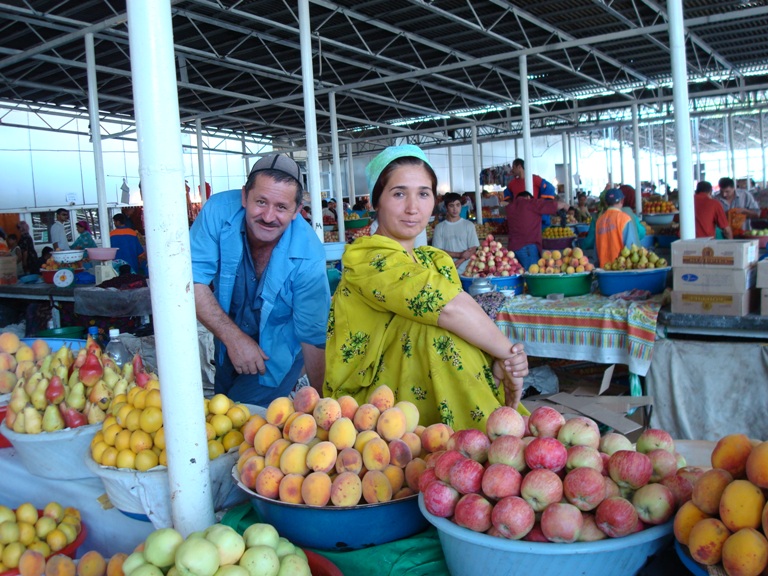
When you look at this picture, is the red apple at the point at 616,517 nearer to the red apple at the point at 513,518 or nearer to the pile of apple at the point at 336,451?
the red apple at the point at 513,518

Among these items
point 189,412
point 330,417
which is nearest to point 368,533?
point 330,417

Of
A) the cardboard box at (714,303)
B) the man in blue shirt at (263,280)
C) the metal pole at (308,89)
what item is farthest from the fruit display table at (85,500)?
the metal pole at (308,89)

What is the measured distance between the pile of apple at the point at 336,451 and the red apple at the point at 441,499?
6.6 inches

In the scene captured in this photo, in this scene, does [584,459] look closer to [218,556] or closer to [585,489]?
[585,489]

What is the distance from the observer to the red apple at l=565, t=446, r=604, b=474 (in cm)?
122

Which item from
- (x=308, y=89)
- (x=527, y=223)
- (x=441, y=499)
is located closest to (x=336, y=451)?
(x=441, y=499)

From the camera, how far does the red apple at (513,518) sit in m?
1.12

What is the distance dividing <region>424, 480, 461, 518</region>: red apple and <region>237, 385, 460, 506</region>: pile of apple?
0.55 ft

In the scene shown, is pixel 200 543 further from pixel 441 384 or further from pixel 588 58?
pixel 588 58

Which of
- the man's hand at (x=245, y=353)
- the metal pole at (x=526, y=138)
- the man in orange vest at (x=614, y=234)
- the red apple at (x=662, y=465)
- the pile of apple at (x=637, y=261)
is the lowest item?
the red apple at (x=662, y=465)

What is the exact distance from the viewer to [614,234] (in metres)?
6.06

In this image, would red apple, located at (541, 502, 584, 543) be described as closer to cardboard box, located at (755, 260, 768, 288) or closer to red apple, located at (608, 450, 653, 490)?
red apple, located at (608, 450, 653, 490)

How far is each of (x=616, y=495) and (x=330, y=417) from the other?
70cm

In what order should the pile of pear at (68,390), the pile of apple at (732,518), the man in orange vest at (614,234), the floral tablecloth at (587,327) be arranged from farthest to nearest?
1. the man in orange vest at (614,234)
2. the floral tablecloth at (587,327)
3. the pile of pear at (68,390)
4. the pile of apple at (732,518)
